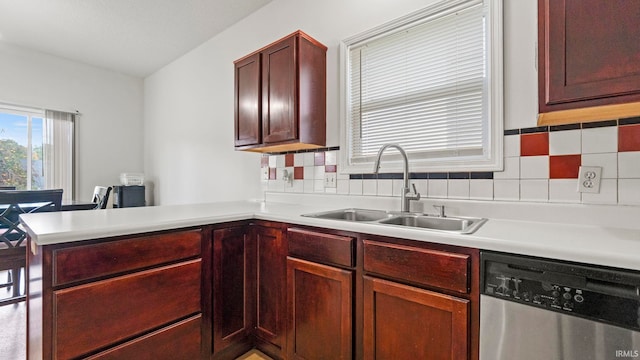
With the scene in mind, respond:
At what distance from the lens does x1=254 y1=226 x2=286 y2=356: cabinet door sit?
161 centimetres

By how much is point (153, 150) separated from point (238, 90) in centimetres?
277

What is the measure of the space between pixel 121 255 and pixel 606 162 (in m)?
2.13

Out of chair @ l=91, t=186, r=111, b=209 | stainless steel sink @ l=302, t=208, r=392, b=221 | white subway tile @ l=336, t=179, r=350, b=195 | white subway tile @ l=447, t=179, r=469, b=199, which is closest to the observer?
white subway tile @ l=447, t=179, r=469, b=199

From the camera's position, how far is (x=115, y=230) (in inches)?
47.8

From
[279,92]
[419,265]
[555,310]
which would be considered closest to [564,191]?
[555,310]

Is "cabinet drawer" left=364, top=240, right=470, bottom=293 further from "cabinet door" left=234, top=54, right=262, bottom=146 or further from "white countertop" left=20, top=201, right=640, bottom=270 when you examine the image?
"cabinet door" left=234, top=54, right=262, bottom=146

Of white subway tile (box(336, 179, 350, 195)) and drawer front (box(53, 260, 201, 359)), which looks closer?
drawer front (box(53, 260, 201, 359))

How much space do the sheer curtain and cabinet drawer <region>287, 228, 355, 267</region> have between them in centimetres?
404

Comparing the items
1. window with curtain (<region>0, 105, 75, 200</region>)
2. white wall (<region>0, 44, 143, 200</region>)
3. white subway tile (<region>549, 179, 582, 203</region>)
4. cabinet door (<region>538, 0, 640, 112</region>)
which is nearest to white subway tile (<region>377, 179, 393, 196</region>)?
white subway tile (<region>549, 179, 582, 203</region>)

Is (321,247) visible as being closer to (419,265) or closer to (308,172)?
(419,265)

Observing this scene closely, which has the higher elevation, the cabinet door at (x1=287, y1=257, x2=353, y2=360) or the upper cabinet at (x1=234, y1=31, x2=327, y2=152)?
the upper cabinet at (x1=234, y1=31, x2=327, y2=152)

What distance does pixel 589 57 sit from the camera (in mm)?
966

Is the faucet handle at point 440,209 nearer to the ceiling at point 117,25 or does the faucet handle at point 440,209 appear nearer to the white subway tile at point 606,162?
the white subway tile at point 606,162

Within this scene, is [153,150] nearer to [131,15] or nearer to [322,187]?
[131,15]
